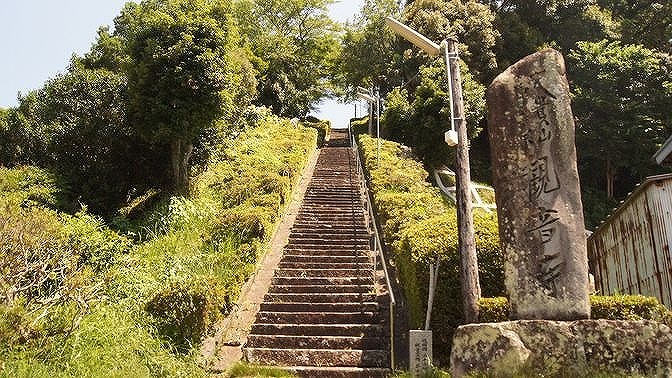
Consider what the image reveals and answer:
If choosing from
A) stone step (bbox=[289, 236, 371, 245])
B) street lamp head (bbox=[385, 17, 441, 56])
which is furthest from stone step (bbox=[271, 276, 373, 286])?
street lamp head (bbox=[385, 17, 441, 56])

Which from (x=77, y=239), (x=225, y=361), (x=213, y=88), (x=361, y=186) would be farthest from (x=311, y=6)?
(x=225, y=361)

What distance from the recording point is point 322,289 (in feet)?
35.3

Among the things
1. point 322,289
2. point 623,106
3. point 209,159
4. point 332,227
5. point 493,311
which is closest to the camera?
point 493,311

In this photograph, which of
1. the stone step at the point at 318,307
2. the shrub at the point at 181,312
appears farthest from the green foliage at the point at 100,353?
the stone step at the point at 318,307

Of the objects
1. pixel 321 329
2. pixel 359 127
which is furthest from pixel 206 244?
pixel 359 127

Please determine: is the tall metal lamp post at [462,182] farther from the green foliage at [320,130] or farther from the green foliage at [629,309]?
the green foliage at [320,130]

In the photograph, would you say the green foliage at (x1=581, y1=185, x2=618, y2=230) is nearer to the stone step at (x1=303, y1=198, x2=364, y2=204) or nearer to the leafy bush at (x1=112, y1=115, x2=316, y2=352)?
the stone step at (x1=303, y1=198, x2=364, y2=204)

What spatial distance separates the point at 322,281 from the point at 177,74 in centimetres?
696

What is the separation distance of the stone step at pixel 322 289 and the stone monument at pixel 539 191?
4.30m

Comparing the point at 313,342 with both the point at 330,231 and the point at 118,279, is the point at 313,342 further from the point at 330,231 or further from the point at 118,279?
the point at 330,231

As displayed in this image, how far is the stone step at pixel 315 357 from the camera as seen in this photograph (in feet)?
27.6

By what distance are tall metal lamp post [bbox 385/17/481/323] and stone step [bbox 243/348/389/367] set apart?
200 cm

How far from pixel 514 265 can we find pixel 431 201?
22.7ft

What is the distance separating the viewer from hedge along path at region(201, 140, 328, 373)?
8211mm
